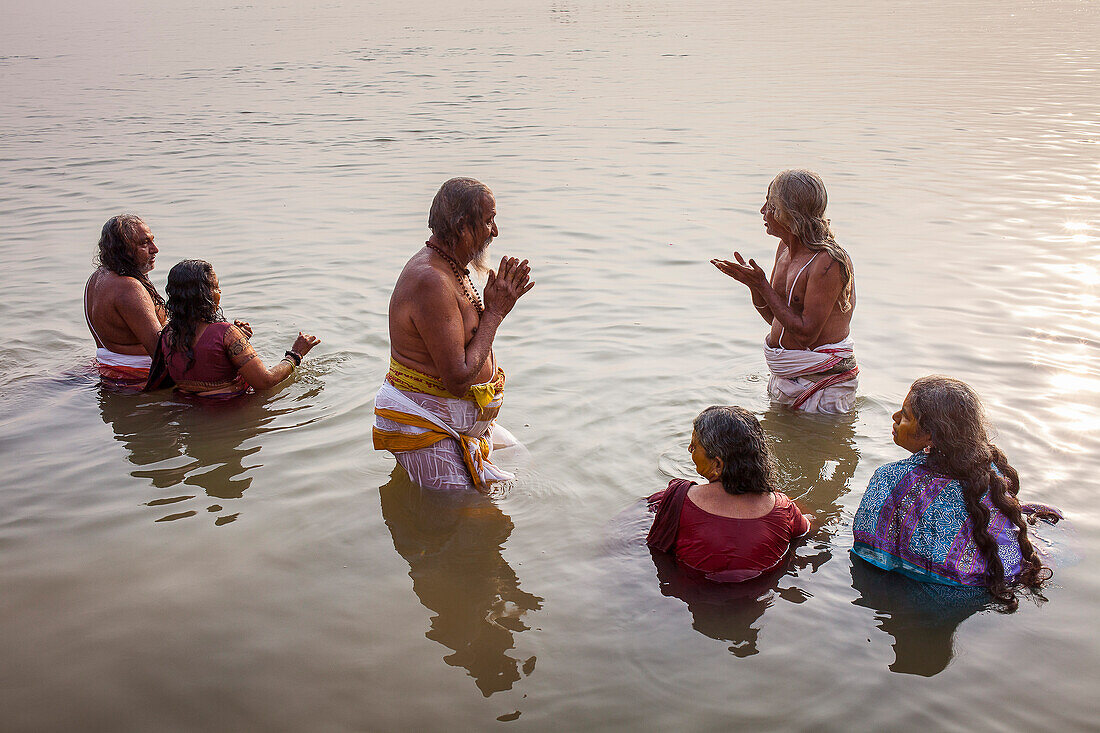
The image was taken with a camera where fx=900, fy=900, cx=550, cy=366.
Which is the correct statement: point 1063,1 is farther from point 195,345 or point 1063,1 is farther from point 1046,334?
point 195,345

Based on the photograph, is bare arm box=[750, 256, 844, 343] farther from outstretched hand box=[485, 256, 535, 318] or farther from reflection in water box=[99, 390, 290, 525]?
reflection in water box=[99, 390, 290, 525]

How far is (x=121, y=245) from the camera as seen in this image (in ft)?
19.4

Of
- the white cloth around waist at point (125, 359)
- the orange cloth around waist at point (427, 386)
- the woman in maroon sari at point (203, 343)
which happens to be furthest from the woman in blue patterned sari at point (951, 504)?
the white cloth around waist at point (125, 359)

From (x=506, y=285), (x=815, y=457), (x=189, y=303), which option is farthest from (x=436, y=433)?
(x=815, y=457)

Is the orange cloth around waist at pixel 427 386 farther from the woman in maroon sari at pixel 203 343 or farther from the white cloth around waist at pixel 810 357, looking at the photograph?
the white cloth around waist at pixel 810 357

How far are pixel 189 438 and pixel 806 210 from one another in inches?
156

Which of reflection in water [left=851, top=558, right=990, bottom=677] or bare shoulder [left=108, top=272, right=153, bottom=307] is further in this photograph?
bare shoulder [left=108, top=272, right=153, bottom=307]

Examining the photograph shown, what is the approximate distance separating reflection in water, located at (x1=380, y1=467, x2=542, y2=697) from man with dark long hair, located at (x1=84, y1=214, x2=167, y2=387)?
7.20 feet

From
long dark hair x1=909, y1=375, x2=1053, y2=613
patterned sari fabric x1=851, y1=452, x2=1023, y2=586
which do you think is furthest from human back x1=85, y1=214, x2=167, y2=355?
long dark hair x1=909, y1=375, x2=1053, y2=613

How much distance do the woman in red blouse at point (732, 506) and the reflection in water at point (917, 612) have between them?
44cm

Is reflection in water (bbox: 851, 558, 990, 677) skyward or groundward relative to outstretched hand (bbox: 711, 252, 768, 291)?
groundward

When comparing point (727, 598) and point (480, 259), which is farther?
point (480, 259)

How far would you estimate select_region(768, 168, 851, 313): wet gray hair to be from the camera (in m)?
5.14

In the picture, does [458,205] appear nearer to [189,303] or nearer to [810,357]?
[189,303]
